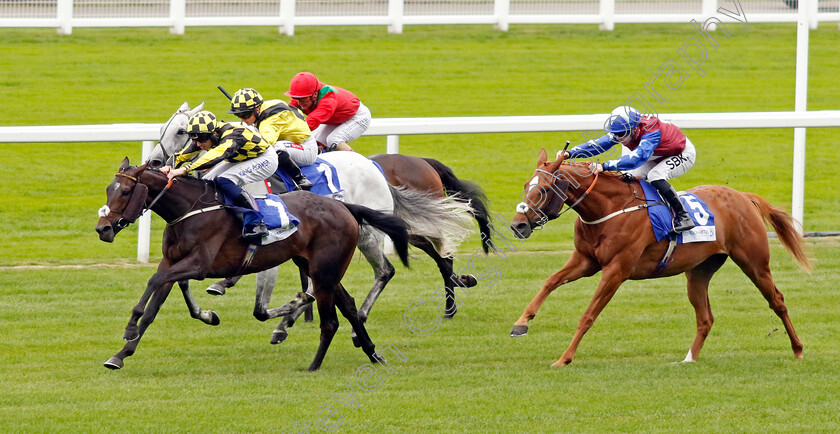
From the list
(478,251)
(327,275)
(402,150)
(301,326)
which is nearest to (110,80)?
(402,150)

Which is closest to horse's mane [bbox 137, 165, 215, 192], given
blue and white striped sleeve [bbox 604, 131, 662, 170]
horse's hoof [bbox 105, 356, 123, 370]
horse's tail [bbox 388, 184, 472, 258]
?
horse's hoof [bbox 105, 356, 123, 370]

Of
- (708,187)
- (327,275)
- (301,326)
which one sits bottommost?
(301,326)

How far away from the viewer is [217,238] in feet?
23.7

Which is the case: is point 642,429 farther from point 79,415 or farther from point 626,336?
point 79,415

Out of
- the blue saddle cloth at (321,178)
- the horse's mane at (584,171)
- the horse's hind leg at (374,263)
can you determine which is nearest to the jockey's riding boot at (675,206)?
the horse's mane at (584,171)

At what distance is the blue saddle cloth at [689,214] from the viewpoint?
757 centimetres

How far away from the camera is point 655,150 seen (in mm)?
7797

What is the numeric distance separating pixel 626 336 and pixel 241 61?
34.3 feet

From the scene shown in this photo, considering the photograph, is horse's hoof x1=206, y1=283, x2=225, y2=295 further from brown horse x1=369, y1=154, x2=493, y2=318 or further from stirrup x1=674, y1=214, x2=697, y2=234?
stirrup x1=674, y1=214, x2=697, y2=234

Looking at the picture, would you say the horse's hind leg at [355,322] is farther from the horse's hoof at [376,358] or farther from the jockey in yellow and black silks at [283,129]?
the jockey in yellow and black silks at [283,129]

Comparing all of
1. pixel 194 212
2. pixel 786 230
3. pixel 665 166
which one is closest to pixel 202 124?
pixel 194 212

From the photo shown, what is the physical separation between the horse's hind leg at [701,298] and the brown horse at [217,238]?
1785mm

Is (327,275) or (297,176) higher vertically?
(297,176)

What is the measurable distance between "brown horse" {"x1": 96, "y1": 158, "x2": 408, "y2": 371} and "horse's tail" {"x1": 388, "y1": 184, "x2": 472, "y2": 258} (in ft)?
2.71
